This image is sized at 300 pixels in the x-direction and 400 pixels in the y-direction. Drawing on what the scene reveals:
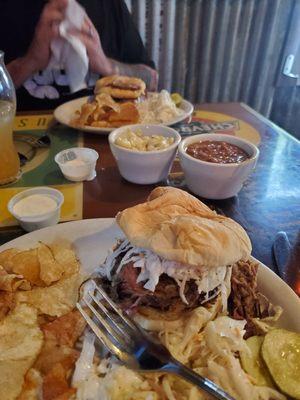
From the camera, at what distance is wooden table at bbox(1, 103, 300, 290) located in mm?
1595

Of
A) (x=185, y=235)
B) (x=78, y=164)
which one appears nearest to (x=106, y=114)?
(x=78, y=164)

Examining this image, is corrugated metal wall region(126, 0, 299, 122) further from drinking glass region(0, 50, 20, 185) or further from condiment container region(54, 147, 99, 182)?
condiment container region(54, 147, 99, 182)

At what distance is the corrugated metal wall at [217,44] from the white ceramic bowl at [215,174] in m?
2.92

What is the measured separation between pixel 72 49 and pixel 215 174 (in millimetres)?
1461

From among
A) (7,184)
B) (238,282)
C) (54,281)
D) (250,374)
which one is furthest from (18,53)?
(250,374)

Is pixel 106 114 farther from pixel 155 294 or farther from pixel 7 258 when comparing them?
pixel 155 294

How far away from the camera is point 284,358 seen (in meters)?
1.03

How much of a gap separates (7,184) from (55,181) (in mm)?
243

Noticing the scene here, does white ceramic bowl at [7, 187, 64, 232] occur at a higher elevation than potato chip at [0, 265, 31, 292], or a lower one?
higher

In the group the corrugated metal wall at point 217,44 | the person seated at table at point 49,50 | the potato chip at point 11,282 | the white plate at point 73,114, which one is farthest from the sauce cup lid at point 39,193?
the corrugated metal wall at point 217,44

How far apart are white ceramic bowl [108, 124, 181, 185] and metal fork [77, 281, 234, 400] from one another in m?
0.77

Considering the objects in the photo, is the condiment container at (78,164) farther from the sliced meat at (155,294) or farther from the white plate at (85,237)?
the sliced meat at (155,294)

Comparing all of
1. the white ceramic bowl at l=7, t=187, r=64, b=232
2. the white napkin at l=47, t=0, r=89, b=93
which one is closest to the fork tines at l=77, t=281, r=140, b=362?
the white ceramic bowl at l=7, t=187, r=64, b=232

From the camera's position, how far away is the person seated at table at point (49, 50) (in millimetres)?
3041
